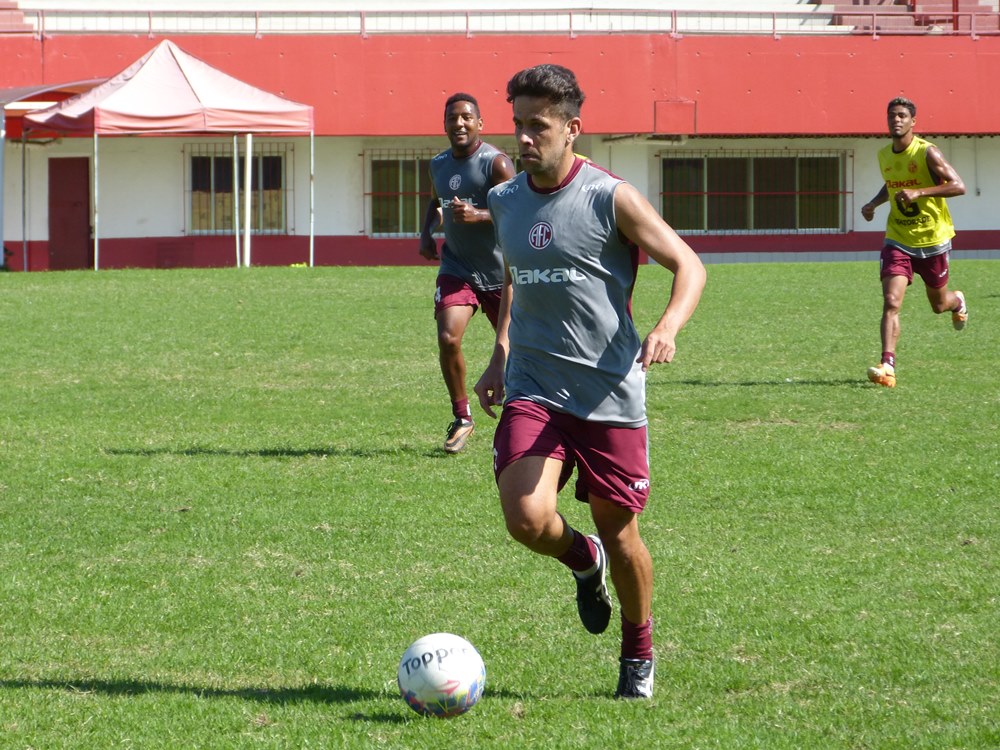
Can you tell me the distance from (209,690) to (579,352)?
1658 mm

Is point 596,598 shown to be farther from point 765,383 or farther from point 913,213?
point 913,213

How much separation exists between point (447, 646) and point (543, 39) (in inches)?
1182

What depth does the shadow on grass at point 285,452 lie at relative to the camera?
9.45m

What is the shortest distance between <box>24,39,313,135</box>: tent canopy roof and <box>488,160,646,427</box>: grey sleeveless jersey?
22350 millimetres

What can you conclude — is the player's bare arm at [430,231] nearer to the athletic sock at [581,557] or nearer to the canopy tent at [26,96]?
the athletic sock at [581,557]

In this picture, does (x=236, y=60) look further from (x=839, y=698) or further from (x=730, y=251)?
(x=839, y=698)

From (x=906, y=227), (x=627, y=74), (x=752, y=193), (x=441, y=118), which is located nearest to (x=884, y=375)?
(x=906, y=227)

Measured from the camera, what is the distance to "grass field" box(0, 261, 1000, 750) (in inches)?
185

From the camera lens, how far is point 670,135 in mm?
35344

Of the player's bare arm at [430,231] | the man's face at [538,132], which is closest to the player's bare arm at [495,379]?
the man's face at [538,132]

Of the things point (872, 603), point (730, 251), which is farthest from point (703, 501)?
point (730, 251)

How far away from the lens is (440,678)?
180 inches

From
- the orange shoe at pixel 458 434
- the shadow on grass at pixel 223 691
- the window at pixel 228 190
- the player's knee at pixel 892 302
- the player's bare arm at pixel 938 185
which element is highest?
the window at pixel 228 190

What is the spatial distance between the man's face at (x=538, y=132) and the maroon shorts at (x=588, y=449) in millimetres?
809
